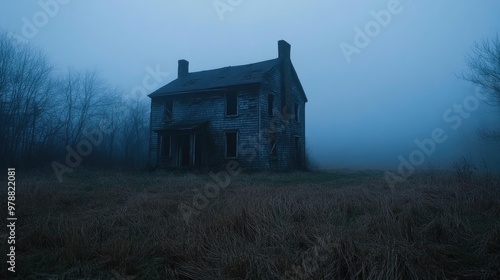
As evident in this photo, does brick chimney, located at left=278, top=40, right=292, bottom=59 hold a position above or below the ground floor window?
above

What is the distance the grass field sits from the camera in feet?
8.30

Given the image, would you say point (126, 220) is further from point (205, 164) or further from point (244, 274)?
point (205, 164)

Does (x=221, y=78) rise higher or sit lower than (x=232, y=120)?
higher

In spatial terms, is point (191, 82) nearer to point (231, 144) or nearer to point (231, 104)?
point (231, 104)

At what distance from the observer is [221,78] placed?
747 inches

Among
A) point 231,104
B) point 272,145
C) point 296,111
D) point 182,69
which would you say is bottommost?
point 272,145

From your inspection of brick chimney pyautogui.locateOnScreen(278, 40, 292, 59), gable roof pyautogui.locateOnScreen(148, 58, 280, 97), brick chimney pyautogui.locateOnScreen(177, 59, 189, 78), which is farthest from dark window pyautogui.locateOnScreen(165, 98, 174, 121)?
brick chimney pyautogui.locateOnScreen(278, 40, 292, 59)

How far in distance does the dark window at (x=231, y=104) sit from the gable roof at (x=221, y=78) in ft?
2.53

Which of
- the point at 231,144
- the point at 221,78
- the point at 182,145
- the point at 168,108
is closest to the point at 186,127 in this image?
the point at 182,145

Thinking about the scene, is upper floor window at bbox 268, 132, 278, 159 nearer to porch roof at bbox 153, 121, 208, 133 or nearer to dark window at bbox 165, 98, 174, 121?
Result: porch roof at bbox 153, 121, 208, 133

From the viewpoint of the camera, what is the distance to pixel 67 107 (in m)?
25.1

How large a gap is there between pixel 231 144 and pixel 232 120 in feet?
4.97

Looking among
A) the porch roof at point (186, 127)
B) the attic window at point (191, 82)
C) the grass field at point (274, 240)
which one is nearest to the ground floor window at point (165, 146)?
the porch roof at point (186, 127)

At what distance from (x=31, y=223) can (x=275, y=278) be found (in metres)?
4.19
